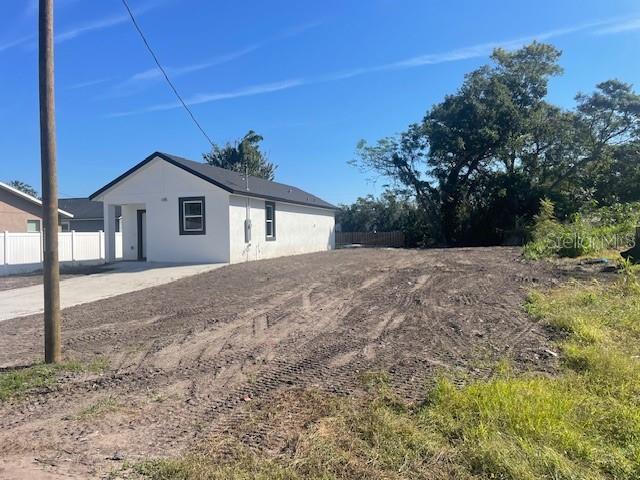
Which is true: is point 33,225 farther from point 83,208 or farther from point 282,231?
point 282,231

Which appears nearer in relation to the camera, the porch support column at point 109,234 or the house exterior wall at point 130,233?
the porch support column at point 109,234

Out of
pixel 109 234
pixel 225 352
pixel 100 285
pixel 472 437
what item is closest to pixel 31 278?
pixel 100 285

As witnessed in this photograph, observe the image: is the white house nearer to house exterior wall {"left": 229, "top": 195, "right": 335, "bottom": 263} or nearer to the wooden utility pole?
house exterior wall {"left": 229, "top": 195, "right": 335, "bottom": 263}

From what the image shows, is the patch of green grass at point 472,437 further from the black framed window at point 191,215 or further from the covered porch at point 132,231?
the covered porch at point 132,231

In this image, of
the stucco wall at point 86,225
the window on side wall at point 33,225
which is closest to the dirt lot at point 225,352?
the window on side wall at point 33,225

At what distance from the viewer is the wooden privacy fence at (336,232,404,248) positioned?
38.4 meters

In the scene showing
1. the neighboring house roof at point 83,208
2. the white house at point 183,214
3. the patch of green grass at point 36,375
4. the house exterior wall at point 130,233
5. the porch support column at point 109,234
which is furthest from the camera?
the neighboring house roof at point 83,208

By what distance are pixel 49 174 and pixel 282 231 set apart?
17132 mm

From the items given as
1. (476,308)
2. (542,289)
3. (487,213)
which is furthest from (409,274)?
(487,213)

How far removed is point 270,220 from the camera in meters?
→ 21.2

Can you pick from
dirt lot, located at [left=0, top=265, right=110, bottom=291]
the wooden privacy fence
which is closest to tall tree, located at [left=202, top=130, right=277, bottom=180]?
the wooden privacy fence

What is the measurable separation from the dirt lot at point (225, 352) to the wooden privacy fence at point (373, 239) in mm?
27228

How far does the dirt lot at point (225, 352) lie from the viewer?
3725 mm

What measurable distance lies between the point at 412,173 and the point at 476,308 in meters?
28.1
